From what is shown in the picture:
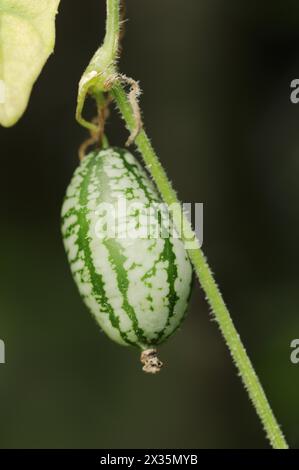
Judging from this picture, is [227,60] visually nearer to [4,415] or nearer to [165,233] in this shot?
[4,415]

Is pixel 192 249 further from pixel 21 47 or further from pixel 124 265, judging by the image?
pixel 21 47

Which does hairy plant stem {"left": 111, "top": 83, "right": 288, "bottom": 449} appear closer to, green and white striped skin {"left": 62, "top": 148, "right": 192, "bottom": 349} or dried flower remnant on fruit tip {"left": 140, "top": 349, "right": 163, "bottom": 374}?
green and white striped skin {"left": 62, "top": 148, "right": 192, "bottom": 349}

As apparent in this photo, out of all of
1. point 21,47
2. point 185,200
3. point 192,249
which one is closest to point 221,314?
point 192,249

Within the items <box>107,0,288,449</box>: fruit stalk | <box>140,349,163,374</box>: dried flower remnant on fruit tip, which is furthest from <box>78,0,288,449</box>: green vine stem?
<box>140,349,163,374</box>: dried flower remnant on fruit tip

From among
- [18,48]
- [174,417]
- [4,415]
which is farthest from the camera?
[174,417]

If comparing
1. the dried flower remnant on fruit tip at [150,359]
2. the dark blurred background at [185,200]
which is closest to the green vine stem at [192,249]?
the dried flower remnant on fruit tip at [150,359]

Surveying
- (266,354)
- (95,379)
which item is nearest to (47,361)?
(95,379)
